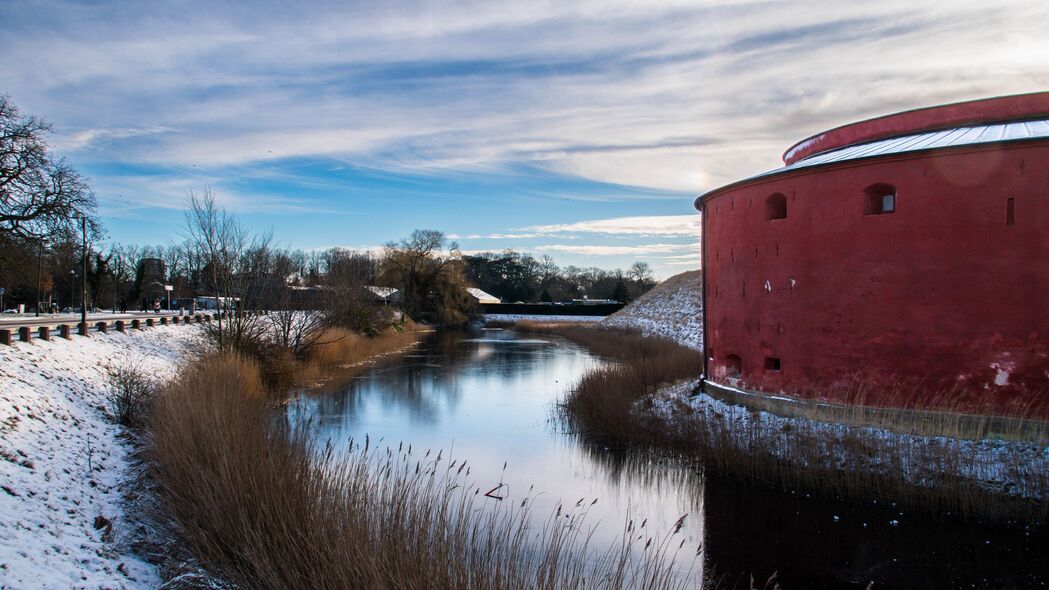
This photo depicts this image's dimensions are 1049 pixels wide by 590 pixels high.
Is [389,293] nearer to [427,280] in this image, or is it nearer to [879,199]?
[427,280]

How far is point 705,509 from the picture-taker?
331 inches

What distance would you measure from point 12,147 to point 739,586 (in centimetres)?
2157

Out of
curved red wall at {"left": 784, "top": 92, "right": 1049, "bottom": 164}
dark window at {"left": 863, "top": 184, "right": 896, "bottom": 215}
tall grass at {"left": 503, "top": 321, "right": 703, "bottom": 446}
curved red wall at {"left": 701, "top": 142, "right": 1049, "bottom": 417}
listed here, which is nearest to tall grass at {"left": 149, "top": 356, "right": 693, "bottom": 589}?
tall grass at {"left": 503, "top": 321, "right": 703, "bottom": 446}

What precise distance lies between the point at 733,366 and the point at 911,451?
15.5 feet

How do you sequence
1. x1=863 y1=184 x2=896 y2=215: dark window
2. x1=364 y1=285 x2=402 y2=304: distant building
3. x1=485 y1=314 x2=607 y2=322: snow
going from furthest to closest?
x1=485 y1=314 x2=607 y2=322: snow
x1=364 y1=285 x2=402 y2=304: distant building
x1=863 y1=184 x2=896 y2=215: dark window

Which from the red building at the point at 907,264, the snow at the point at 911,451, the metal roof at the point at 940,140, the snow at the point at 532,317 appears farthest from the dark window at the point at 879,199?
the snow at the point at 532,317

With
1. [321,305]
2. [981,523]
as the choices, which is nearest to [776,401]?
[981,523]

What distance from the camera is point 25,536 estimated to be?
4.90 meters

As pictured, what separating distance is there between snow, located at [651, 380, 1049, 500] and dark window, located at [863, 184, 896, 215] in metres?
3.54

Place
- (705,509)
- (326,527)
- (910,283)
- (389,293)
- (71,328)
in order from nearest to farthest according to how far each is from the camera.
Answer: (326,527), (705,509), (910,283), (71,328), (389,293)

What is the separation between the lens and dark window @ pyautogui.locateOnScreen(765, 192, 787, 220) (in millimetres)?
12070

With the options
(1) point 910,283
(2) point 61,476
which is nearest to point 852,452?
(1) point 910,283

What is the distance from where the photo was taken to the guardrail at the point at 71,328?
1172 centimetres

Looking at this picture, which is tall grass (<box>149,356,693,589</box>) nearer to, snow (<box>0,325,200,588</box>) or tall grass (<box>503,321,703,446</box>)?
snow (<box>0,325,200,588</box>)
